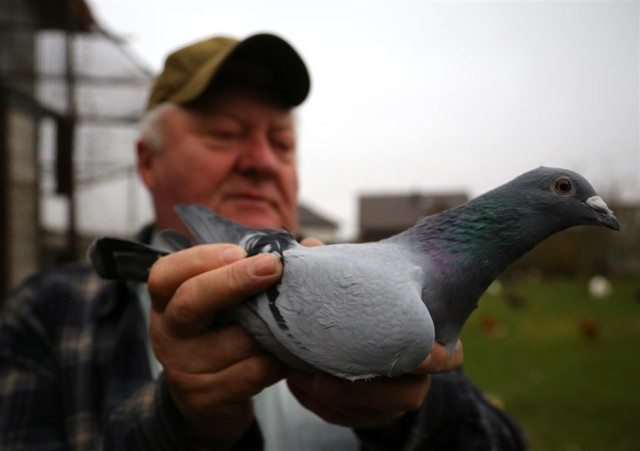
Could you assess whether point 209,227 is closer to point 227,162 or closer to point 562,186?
point 227,162

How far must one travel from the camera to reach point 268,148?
2008 millimetres

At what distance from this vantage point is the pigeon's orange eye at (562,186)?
1.12 m

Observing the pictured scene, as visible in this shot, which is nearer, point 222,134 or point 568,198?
point 568,198

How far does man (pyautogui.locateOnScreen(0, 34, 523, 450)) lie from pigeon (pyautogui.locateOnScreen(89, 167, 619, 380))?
0.27 feet

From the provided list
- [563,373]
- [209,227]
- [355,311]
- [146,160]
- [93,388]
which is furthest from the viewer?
[563,373]

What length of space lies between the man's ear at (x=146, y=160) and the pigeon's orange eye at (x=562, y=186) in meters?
1.61

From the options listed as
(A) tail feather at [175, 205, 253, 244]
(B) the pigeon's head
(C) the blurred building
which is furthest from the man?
(C) the blurred building

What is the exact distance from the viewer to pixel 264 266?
3.80 feet

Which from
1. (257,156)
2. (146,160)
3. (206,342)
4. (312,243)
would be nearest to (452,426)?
(312,243)

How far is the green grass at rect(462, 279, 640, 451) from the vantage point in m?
5.70

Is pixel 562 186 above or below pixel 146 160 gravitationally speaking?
above

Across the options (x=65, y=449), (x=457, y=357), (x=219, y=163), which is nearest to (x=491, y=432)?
(x=457, y=357)

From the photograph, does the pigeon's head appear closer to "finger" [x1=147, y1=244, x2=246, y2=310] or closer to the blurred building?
"finger" [x1=147, y1=244, x2=246, y2=310]

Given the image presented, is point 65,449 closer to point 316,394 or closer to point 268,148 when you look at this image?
point 316,394
